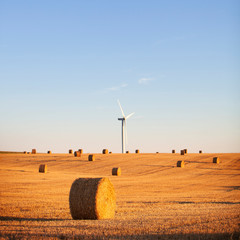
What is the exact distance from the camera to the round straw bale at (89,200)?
1347cm

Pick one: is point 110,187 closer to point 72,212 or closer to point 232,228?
point 72,212

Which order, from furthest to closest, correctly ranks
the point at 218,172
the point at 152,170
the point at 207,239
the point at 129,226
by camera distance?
1. the point at 152,170
2. the point at 218,172
3. the point at 129,226
4. the point at 207,239

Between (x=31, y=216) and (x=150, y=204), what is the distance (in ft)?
20.5

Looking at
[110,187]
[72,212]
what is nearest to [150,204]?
[110,187]

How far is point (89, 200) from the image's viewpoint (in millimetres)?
13672

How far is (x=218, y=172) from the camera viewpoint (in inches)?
1517

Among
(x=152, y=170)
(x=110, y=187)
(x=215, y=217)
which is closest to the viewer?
(x=215, y=217)

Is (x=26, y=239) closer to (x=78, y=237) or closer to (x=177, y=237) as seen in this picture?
(x=78, y=237)

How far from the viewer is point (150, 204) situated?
17.3m

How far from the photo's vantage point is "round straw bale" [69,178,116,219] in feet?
44.2

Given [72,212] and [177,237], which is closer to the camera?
[177,237]

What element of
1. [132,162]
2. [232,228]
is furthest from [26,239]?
[132,162]

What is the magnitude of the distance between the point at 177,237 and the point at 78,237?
7.85ft

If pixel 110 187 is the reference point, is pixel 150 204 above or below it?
below
